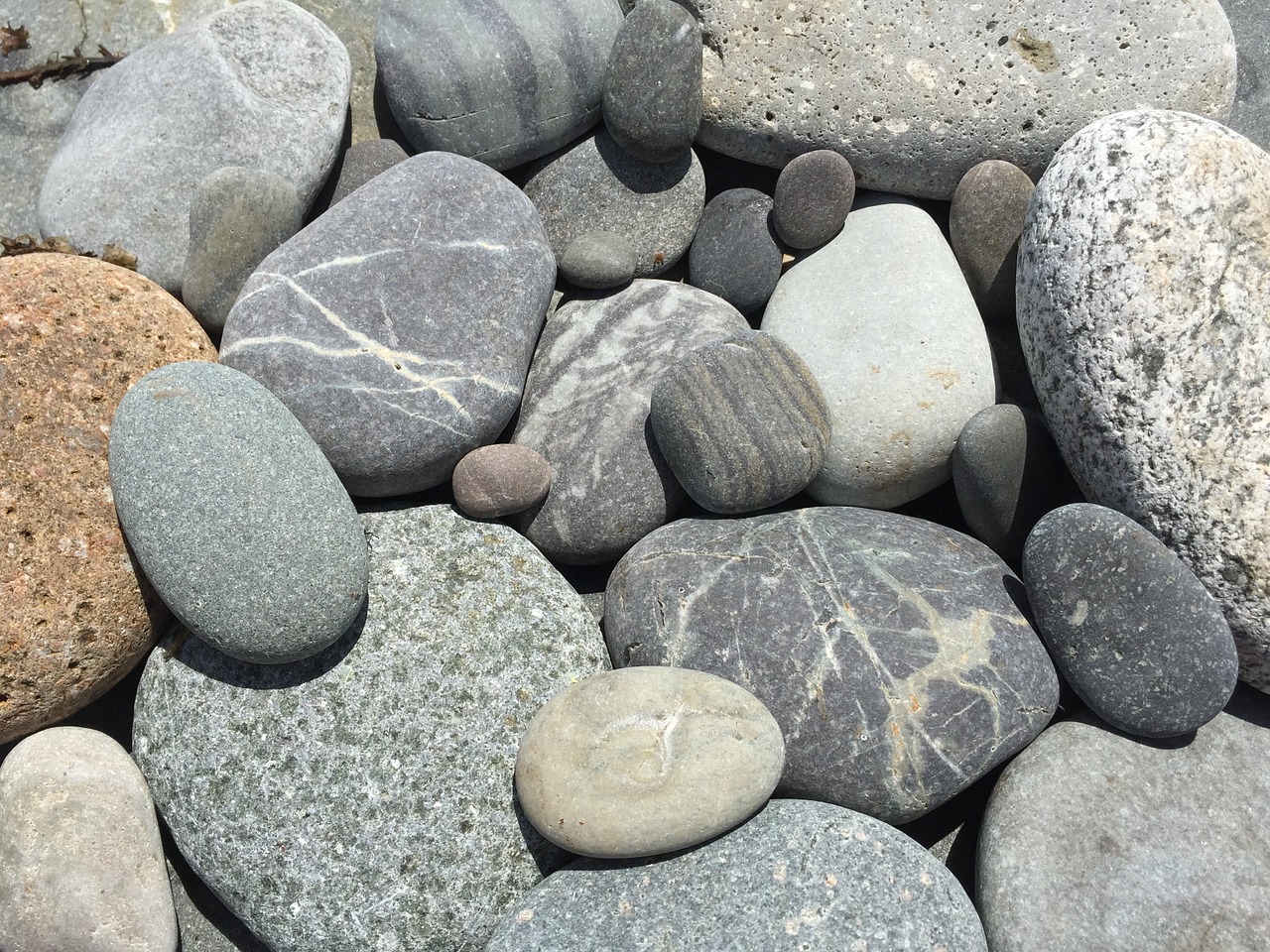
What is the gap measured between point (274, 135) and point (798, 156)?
1674 mm

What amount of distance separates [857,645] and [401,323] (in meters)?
1.55

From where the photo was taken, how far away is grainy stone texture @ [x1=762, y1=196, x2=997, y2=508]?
267 centimetres

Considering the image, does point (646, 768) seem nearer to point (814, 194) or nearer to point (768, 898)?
point (768, 898)

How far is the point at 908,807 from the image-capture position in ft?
7.78

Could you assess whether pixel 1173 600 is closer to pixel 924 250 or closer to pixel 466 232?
pixel 924 250

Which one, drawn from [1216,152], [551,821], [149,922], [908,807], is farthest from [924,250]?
[149,922]

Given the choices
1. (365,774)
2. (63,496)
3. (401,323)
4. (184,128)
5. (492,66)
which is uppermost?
(492,66)

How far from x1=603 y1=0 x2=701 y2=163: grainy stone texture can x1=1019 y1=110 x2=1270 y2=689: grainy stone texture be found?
3.81 ft

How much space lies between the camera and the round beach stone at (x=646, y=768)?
2.14 m

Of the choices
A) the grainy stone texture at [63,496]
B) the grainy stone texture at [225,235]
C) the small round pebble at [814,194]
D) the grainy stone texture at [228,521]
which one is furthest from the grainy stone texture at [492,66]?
the grainy stone texture at [228,521]

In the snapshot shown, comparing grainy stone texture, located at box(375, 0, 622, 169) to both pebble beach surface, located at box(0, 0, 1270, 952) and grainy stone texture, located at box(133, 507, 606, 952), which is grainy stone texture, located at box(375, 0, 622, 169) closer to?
pebble beach surface, located at box(0, 0, 1270, 952)

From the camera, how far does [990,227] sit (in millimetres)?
2873

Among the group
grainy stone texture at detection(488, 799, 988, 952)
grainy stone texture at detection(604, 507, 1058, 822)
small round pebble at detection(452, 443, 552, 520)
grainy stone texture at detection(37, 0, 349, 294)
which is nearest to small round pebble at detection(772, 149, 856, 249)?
grainy stone texture at detection(604, 507, 1058, 822)

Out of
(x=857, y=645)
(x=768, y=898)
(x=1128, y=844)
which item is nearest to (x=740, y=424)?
(x=857, y=645)
